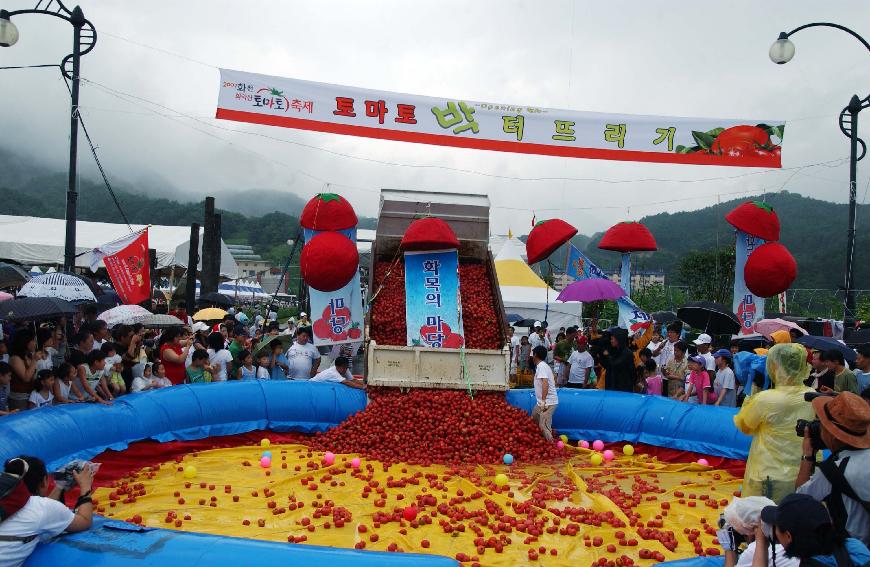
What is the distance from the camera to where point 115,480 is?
7.11 m

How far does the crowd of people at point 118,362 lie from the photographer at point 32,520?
2976 millimetres

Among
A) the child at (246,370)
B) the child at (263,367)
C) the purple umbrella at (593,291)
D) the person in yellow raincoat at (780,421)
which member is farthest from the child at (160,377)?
the person in yellow raincoat at (780,421)

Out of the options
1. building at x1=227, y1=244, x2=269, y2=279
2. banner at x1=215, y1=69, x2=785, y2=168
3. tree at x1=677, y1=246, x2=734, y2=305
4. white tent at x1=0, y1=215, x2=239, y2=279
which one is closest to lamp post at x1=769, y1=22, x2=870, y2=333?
banner at x1=215, y1=69, x2=785, y2=168

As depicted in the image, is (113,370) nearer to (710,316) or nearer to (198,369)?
(198,369)

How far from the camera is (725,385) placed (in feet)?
30.7

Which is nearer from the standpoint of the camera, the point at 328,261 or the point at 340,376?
the point at 340,376

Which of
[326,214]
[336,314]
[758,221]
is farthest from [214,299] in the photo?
[758,221]

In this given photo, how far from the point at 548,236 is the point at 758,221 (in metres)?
3.35

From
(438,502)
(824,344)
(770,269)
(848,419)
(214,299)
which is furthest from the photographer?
(214,299)

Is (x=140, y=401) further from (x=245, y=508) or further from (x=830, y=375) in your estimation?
(x=830, y=375)

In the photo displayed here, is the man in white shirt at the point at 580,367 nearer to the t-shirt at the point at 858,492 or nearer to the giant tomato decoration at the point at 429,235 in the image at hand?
the giant tomato decoration at the point at 429,235

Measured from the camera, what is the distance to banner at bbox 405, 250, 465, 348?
10.5m

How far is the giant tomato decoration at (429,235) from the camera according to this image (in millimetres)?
10844

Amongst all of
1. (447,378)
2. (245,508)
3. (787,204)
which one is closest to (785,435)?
(245,508)
